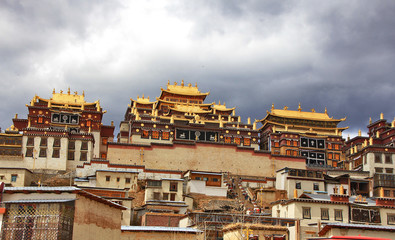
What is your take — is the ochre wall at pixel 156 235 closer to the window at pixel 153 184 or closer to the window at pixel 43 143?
the window at pixel 153 184

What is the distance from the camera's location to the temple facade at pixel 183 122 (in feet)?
255

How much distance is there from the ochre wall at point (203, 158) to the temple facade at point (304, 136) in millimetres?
7696

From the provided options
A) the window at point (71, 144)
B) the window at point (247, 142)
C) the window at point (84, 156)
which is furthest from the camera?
the window at point (247, 142)

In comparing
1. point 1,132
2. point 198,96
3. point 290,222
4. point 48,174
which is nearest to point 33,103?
point 1,132

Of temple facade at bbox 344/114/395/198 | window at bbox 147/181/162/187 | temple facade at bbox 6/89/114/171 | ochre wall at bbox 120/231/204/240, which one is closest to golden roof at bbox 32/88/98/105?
temple facade at bbox 6/89/114/171

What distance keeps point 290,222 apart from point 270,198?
56.4ft

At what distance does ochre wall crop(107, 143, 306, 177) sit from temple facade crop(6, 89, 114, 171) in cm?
466

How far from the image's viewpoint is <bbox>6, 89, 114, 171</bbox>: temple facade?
2591 inches

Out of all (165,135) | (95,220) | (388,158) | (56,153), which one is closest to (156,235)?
(95,220)

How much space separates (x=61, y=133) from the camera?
67.4m

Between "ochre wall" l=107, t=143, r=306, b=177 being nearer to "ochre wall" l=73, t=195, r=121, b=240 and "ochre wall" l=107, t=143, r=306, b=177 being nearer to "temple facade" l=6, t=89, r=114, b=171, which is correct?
"temple facade" l=6, t=89, r=114, b=171

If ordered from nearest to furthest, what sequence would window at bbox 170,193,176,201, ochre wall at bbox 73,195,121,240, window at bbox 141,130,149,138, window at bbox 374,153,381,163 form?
1. ochre wall at bbox 73,195,121,240
2. window at bbox 170,193,176,201
3. window at bbox 374,153,381,163
4. window at bbox 141,130,149,138

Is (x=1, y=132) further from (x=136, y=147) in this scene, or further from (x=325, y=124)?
(x=325, y=124)

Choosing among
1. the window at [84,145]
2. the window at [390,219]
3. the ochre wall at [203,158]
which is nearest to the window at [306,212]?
the window at [390,219]
